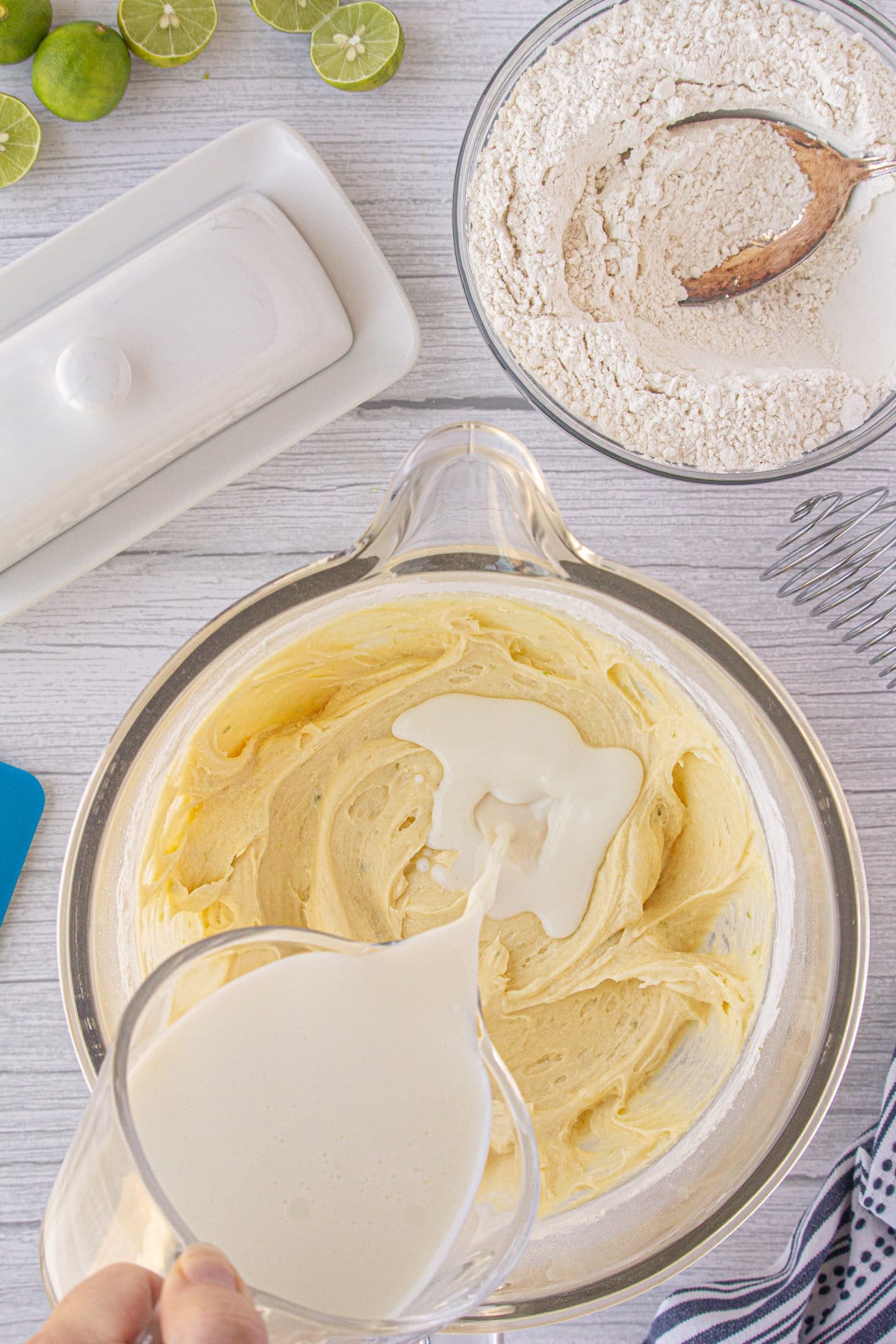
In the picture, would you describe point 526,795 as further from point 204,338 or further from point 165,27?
point 165,27

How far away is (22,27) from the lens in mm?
1196

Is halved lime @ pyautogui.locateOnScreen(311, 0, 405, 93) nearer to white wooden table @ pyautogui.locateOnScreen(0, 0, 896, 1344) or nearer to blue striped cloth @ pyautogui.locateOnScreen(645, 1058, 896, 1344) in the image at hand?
white wooden table @ pyautogui.locateOnScreen(0, 0, 896, 1344)

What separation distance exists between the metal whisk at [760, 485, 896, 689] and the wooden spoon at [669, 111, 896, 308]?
0.29 metres

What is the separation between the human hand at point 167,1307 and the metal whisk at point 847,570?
3.19 ft

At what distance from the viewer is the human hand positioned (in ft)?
1.94

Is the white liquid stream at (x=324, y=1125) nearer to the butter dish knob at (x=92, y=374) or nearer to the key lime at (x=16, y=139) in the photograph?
the butter dish knob at (x=92, y=374)

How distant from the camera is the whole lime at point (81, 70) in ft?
3.88

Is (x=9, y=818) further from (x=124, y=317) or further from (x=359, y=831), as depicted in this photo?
(x=124, y=317)

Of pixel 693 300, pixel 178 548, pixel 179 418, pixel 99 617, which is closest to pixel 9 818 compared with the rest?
pixel 99 617

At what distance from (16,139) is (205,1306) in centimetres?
126

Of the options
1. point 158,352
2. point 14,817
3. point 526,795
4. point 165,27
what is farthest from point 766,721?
point 165,27

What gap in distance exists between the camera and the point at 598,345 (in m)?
1.18

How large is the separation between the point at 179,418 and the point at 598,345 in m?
0.50

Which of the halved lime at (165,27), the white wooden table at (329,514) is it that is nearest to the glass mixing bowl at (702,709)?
the white wooden table at (329,514)
